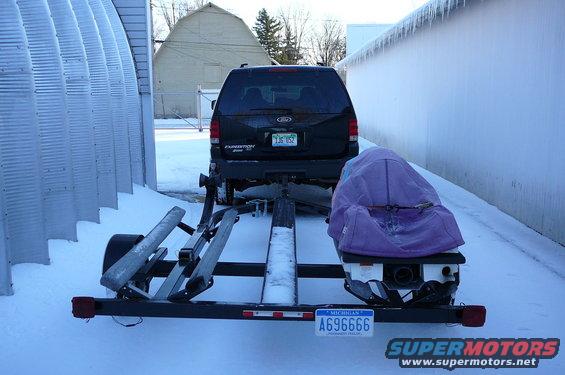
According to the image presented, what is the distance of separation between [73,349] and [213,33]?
139ft

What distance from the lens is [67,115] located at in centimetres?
578

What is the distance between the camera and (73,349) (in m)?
3.60

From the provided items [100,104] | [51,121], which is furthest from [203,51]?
[51,121]

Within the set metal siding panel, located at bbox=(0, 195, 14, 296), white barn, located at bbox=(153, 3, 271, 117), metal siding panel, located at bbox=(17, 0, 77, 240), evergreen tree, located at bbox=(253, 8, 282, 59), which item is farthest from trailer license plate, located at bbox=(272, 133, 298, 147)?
evergreen tree, located at bbox=(253, 8, 282, 59)

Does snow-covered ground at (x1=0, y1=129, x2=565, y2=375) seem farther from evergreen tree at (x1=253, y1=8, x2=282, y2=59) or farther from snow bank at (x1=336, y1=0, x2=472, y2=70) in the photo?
evergreen tree at (x1=253, y1=8, x2=282, y2=59)

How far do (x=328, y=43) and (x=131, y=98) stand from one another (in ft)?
215

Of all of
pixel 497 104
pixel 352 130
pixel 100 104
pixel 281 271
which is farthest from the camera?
pixel 497 104

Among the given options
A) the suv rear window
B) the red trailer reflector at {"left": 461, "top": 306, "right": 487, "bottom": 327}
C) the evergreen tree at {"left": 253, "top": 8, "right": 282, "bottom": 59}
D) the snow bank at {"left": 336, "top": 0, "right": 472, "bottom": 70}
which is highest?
the evergreen tree at {"left": 253, "top": 8, "right": 282, "bottom": 59}

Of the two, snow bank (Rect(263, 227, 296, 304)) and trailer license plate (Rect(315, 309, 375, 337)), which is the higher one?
snow bank (Rect(263, 227, 296, 304))

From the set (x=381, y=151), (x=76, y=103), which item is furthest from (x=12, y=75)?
(x=381, y=151)

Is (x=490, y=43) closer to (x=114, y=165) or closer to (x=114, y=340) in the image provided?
(x=114, y=165)

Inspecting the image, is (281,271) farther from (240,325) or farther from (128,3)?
(128,3)

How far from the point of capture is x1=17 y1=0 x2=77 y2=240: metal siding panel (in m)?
5.43

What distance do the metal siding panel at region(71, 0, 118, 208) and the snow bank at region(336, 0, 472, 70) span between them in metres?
6.17
